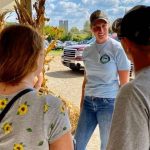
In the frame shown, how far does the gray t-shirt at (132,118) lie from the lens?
4.31ft

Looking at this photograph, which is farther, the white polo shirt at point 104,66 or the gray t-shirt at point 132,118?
the white polo shirt at point 104,66

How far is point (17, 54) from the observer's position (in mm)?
1645

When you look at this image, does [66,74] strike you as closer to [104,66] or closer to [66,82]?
[66,82]

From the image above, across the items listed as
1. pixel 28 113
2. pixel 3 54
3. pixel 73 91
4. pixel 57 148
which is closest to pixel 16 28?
pixel 3 54

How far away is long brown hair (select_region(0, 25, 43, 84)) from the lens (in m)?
1.64

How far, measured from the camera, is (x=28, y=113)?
165 centimetres

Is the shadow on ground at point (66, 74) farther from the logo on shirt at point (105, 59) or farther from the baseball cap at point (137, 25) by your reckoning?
the baseball cap at point (137, 25)

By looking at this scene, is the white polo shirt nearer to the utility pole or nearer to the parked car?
the utility pole

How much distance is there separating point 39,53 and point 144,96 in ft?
1.91

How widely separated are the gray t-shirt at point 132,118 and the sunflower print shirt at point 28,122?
383 mm

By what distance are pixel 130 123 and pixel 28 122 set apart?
53 centimetres

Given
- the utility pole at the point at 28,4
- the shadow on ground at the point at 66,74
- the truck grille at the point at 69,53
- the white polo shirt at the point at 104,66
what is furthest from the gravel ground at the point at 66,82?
the white polo shirt at the point at 104,66

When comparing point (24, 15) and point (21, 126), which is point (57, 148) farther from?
point (24, 15)

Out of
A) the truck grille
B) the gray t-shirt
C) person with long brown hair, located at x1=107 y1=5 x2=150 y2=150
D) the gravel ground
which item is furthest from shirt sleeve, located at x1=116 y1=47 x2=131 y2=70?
the truck grille
